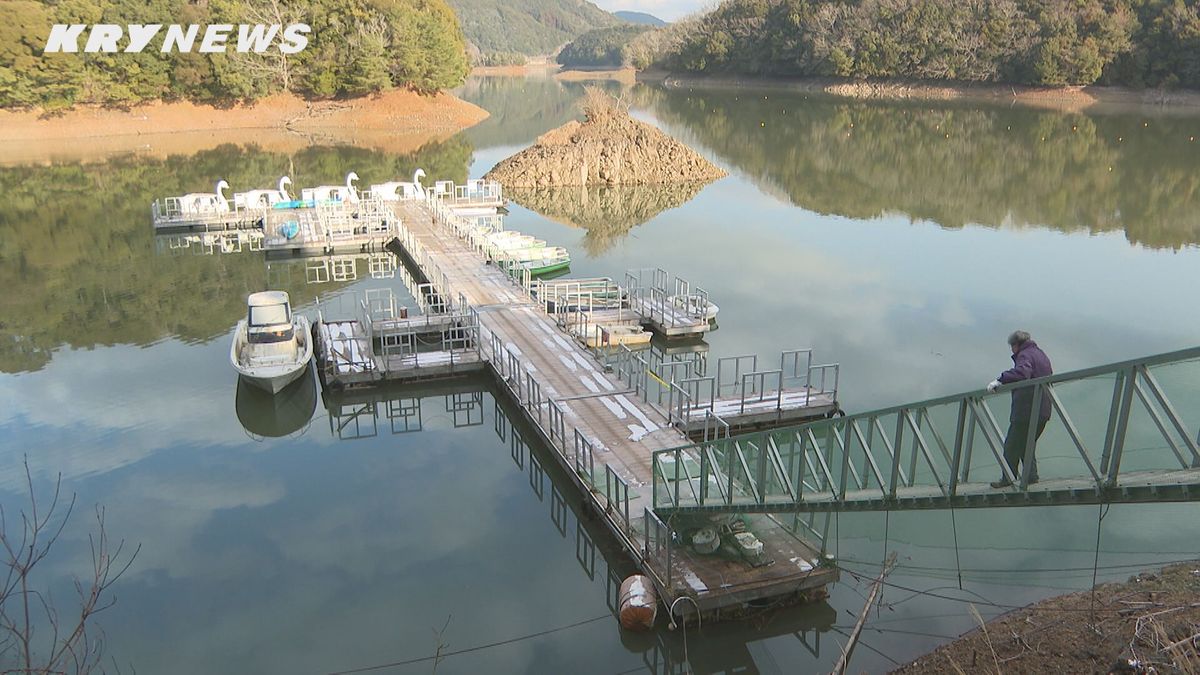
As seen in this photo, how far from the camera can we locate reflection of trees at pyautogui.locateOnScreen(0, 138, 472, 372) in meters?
24.2

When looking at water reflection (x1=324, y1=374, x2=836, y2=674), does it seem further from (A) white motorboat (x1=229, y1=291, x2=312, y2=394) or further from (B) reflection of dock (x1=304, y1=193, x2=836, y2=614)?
(A) white motorboat (x1=229, y1=291, x2=312, y2=394)

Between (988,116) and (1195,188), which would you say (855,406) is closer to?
(1195,188)

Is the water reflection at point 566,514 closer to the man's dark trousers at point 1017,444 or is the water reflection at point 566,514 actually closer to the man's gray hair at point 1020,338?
the man's dark trousers at point 1017,444

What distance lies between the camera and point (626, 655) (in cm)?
1145

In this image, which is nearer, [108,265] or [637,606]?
[637,606]

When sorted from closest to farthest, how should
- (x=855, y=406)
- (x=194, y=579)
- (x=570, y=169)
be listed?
(x=194, y=579) < (x=855, y=406) < (x=570, y=169)

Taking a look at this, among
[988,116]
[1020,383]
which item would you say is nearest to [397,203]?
[1020,383]

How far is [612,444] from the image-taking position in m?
15.6

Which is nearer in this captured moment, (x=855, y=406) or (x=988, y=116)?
(x=855, y=406)

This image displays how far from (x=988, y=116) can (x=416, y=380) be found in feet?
228

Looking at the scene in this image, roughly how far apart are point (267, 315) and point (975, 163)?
148ft

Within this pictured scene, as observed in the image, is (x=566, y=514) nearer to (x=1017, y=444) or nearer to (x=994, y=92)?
(x=1017, y=444)

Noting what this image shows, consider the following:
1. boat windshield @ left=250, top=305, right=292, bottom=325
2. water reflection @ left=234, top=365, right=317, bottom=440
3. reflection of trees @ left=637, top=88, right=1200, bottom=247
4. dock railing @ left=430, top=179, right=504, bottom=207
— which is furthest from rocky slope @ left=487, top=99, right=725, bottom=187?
water reflection @ left=234, top=365, right=317, bottom=440

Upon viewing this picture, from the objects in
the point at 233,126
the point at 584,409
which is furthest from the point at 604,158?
the point at 233,126
